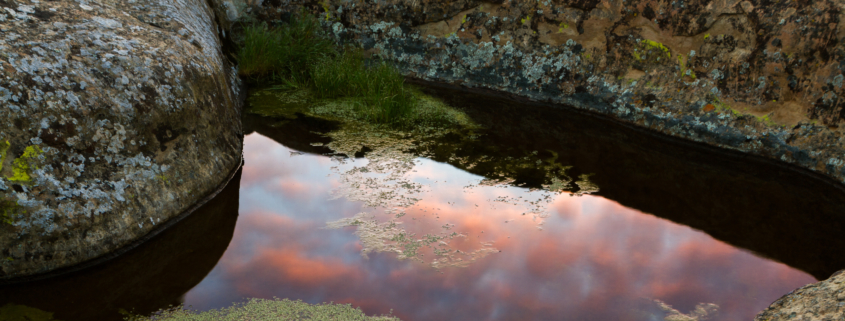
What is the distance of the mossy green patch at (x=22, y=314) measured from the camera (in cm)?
146

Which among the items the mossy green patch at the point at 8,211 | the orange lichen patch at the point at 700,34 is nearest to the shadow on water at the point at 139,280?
the mossy green patch at the point at 8,211

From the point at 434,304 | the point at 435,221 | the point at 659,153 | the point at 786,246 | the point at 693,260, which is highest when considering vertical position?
the point at 659,153

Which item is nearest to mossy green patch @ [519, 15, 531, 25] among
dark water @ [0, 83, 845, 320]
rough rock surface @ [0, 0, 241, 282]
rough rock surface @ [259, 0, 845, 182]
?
rough rock surface @ [259, 0, 845, 182]

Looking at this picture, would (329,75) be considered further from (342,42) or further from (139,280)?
(139,280)

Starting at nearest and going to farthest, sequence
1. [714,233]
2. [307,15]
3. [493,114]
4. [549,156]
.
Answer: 1. [714,233]
2. [549,156]
3. [493,114]
4. [307,15]

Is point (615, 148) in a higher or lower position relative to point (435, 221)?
higher

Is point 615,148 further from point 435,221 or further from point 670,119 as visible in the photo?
A: point 435,221

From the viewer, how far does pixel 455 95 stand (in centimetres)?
343

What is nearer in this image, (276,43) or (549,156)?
(549,156)

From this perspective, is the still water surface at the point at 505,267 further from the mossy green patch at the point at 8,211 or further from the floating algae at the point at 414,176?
the mossy green patch at the point at 8,211

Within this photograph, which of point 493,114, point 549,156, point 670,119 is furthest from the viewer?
point 493,114

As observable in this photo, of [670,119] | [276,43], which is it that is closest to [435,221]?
[670,119]

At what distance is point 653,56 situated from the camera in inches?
114

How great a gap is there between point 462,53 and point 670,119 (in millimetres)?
1312
